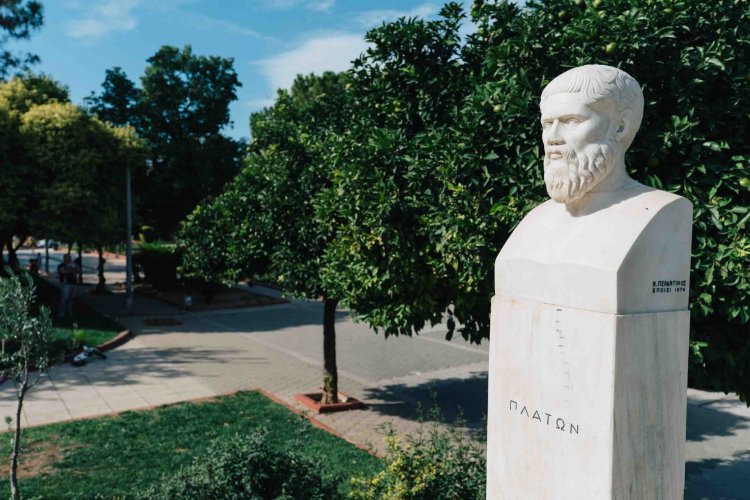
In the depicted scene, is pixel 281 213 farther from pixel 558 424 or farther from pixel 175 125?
pixel 175 125

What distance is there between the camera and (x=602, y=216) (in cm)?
321

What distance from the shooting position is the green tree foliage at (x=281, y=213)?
29.1ft

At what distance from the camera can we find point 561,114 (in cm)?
323

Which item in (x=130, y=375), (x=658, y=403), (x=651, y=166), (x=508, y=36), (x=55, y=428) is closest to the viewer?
(x=658, y=403)

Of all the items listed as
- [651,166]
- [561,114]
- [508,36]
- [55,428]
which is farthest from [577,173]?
[55,428]

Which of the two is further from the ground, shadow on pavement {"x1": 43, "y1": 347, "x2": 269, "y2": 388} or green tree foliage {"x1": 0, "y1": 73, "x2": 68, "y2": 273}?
green tree foliage {"x1": 0, "y1": 73, "x2": 68, "y2": 273}

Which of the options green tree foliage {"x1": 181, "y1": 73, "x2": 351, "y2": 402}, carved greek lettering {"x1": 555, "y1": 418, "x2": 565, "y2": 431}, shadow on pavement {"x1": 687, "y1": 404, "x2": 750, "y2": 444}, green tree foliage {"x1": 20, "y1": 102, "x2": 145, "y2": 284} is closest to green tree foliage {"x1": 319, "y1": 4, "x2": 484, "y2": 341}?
green tree foliage {"x1": 181, "y1": 73, "x2": 351, "y2": 402}

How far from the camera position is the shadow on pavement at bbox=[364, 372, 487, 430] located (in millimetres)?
9836

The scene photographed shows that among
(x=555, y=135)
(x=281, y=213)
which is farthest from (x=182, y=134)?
(x=555, y=135)

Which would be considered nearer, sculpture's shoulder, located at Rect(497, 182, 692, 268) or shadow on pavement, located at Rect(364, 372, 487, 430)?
sculpture's shoulder, located at Rect(497, 182, 692, 268)

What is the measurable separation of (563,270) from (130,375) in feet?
35.9

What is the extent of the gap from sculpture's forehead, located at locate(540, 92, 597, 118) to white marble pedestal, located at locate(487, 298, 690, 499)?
1.07m

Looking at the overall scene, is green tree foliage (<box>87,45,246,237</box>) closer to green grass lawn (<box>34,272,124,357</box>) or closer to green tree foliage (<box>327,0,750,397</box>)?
green grass lawn (<box>34,272,124,357</box>)

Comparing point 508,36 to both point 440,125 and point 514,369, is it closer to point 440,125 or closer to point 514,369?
point 440,125
